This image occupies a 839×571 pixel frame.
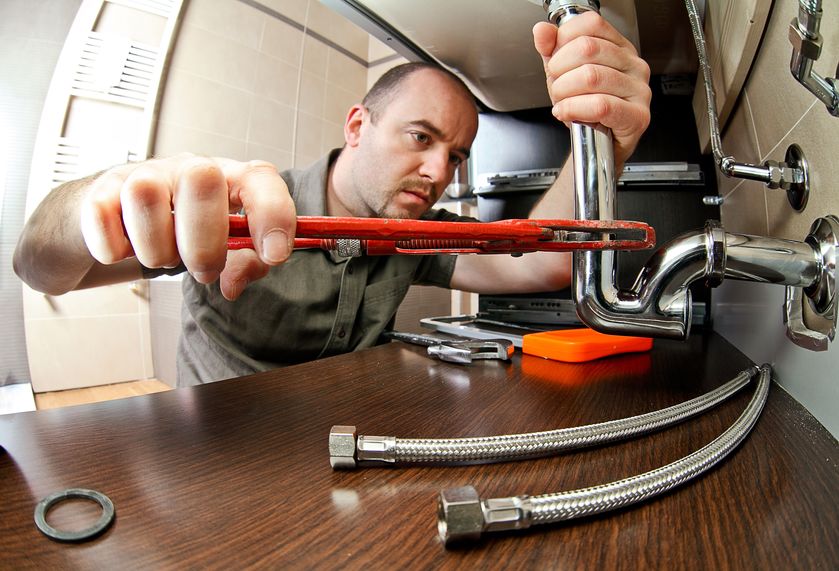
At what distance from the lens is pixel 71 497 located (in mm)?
152

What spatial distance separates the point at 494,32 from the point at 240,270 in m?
0.50

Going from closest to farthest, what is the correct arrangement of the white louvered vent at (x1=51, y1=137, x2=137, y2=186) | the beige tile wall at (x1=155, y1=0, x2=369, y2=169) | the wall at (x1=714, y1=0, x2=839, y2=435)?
1. the wall at (x1=714, y1=0, x2=839, y2=435)
2. the white louvered vent at (x1=51, y1=137, x2=137, y2=186)
3. the beige tile wall at (x1=155, y1=0, x2=369, y2=169)

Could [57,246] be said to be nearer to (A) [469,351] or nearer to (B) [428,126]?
(A) [469,351]

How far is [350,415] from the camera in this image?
0.24m

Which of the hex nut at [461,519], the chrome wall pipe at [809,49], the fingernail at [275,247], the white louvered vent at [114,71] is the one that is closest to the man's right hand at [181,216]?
the fingernail at [275,247]

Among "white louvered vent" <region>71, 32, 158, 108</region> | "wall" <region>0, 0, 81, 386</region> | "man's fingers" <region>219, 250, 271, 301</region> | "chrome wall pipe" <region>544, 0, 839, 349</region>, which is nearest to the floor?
"wall" <region>0, 0, 81, 386</region>

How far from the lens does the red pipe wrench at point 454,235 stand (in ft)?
0.50

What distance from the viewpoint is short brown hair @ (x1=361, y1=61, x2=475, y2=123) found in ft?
2.27

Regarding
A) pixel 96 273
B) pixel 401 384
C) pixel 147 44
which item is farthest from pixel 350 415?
pixel 147 44

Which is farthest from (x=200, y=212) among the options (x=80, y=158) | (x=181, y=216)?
(x=80, y=158)

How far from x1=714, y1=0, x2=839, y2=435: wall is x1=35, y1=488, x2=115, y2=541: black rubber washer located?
33 centimetres

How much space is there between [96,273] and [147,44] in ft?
1.16

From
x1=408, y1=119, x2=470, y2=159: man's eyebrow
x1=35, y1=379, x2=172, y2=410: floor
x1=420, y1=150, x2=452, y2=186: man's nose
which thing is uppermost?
x1=408, y1=119, x2=470, y2=159: man's eyebrow

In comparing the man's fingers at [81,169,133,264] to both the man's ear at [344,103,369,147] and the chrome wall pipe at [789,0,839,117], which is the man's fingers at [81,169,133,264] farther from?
the man's ear at [344,103,369,147]
